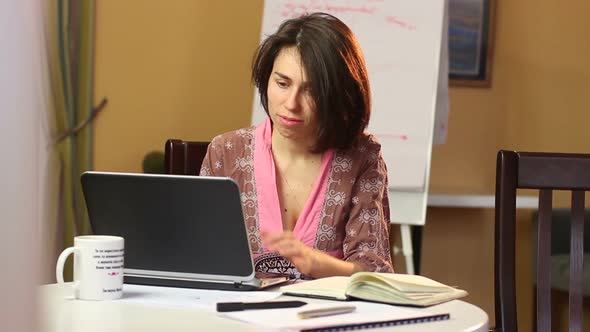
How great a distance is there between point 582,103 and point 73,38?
7.76 feet

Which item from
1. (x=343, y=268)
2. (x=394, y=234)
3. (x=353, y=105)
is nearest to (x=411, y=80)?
(x=394, y=234)

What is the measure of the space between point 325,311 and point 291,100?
0.67 meters

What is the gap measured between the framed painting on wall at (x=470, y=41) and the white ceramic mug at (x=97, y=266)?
123 inches

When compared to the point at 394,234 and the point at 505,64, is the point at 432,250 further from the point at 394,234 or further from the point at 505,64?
the point at 505,64

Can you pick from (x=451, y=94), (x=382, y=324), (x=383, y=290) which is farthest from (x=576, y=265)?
(x=451, y=94)

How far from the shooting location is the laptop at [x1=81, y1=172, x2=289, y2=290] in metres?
1.26

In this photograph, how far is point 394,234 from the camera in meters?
4.00

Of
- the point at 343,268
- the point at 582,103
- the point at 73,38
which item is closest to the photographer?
the point at 343,268

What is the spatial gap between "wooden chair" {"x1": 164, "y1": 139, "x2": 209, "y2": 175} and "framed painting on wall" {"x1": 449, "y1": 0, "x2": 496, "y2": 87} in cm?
241

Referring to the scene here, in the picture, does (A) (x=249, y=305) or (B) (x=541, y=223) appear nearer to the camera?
(A) (x=249, y=305)

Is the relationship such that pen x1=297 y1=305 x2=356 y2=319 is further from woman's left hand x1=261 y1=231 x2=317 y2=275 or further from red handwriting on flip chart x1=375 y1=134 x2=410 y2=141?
red handwriting on flip chart x1=375 y1=134 x2=410 y2=141

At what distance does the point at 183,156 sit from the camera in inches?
76.2

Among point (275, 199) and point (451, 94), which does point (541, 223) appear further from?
point (451, 94)

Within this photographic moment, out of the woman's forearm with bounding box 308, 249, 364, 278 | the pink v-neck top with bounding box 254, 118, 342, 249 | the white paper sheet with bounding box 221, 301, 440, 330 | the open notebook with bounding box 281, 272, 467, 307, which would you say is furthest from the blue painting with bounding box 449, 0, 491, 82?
the white paper sheet with bounding box 221, 301, 440, 330
